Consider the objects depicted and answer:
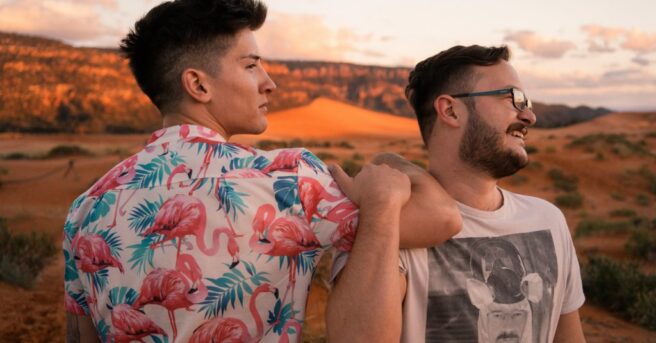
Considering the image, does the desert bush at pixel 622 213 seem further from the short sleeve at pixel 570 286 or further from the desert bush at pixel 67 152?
the desert bush at pixel 67 152

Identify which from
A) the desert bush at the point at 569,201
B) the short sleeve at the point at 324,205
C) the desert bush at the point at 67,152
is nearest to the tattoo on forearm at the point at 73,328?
the short sleeve at the point at 324,205

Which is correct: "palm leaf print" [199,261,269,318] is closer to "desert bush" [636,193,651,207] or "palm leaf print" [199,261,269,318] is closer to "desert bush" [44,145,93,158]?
"desert bush" [636,193,651,207]

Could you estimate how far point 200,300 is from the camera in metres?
1.72

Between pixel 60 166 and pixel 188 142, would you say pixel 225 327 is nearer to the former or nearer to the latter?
pixel 188 142

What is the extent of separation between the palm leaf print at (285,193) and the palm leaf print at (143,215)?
0.34 meters

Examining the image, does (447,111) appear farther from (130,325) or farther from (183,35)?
(130,325)

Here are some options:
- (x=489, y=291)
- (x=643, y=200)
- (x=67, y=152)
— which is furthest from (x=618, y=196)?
(x=67, y=152)

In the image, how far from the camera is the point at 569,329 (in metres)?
2.36

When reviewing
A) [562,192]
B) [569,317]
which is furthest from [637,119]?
[569,317]

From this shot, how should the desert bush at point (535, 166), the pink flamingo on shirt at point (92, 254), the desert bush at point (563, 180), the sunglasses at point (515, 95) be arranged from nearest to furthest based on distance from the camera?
the pink flamingo on shirt at point (92, 254) < the sunglasses at point (515, 95) < the desert bush at point (563, 180) < the desert bush at point (535, 166)

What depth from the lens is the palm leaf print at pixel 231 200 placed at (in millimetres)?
1709

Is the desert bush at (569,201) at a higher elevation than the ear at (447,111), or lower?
lower

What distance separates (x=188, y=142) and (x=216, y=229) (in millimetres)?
312

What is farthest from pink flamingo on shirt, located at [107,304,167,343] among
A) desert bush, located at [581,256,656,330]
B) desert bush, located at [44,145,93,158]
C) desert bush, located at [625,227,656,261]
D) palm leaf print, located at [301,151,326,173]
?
desert bush, located at [44,145,93,158]
